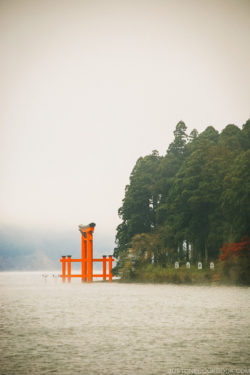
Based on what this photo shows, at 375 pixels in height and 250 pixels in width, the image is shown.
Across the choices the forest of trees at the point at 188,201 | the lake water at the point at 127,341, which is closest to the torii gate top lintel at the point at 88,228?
the forest of trees at the point at 188,201

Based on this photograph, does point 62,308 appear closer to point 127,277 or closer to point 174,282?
point 174,282

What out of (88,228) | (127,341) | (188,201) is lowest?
(127,341)

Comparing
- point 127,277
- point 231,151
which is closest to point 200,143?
point 231,151

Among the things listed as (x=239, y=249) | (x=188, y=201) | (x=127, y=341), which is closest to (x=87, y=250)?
(x=188, y=201)

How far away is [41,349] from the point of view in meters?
9.05

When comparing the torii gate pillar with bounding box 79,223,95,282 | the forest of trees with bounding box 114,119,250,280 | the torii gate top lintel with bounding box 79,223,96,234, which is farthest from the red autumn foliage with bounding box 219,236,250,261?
the torii gate pillar with bounding box 79,223,95,282

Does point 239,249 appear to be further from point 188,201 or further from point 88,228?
point 88,228

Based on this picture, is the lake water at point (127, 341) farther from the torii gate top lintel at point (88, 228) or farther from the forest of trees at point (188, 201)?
the torii gate top lintel at point (88, 228)

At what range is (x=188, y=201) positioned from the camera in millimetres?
33344

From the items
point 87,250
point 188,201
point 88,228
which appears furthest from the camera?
point 87,250

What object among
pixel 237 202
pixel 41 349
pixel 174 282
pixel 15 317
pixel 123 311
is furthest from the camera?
pixel 174 282

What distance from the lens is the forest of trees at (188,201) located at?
29.7 meters

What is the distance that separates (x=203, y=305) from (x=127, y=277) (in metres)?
22.5

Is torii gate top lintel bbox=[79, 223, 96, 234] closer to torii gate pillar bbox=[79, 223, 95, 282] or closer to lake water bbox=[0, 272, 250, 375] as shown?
torii gate pillar bbox=[79, 223, 95, 282]
